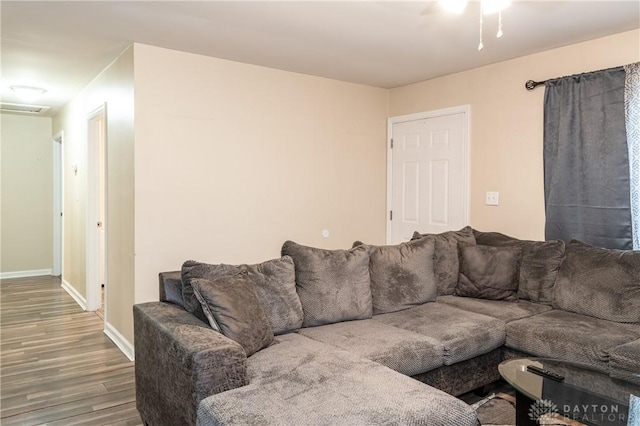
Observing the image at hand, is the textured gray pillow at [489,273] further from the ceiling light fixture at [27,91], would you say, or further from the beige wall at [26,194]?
the beige wall at [26,194]

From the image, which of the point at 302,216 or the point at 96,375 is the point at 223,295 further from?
the point at 302,216

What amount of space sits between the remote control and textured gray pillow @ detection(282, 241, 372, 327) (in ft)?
3.72

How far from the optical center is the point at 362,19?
303cm

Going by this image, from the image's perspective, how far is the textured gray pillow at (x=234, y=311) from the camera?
2.29 meters

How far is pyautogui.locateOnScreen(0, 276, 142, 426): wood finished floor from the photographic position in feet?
9.08

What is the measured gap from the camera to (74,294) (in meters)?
5.68

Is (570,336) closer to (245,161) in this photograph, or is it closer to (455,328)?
(455,328)

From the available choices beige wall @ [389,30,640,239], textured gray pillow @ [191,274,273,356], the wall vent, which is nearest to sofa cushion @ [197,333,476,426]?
textured gray pillow @ [191,274,273,356]

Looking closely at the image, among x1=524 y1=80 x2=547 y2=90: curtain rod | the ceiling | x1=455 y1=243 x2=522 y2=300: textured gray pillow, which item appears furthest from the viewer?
x1=524 y1=80 x2=547 y2=90: curtain rod

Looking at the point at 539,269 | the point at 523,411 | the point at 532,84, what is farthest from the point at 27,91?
the point at 523,411

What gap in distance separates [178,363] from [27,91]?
4.40 metres

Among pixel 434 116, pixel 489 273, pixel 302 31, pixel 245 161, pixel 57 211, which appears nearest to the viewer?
pixel 302 31

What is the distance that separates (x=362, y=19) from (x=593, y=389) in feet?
8.11

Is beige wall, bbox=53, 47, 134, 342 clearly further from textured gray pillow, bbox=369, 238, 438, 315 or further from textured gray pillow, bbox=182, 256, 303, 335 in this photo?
textured gray pillow, bbox=369, 238, 438, 315
